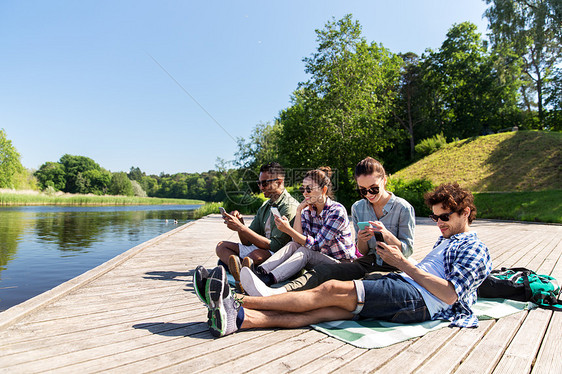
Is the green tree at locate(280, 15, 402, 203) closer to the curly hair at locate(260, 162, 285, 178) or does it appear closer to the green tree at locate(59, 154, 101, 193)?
the curly hair at locate(260, 162, 285, 178)

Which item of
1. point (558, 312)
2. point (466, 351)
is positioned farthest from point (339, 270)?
point (558, 312)

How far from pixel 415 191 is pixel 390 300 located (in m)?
18.0

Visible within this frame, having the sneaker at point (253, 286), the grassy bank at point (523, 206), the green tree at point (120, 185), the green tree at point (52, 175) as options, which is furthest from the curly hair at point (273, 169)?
the green tree at point (52, 175)

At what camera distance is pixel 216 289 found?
234cm

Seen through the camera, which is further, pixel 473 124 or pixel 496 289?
pixel 473 124

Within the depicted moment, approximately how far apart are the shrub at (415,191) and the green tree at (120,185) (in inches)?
3133

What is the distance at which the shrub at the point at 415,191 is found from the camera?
18375 millimetres

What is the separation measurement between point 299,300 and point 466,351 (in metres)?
1.13

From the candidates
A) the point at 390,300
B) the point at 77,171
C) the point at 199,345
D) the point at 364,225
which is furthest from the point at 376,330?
the point at 77,171

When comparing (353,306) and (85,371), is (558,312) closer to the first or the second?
(353,306)

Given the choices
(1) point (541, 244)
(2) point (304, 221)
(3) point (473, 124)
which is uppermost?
(3) point (473, 124)

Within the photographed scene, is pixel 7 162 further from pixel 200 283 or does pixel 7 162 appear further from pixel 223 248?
pixel 200 283

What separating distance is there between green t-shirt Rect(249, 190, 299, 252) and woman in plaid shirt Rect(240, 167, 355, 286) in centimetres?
25

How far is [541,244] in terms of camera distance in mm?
7797
